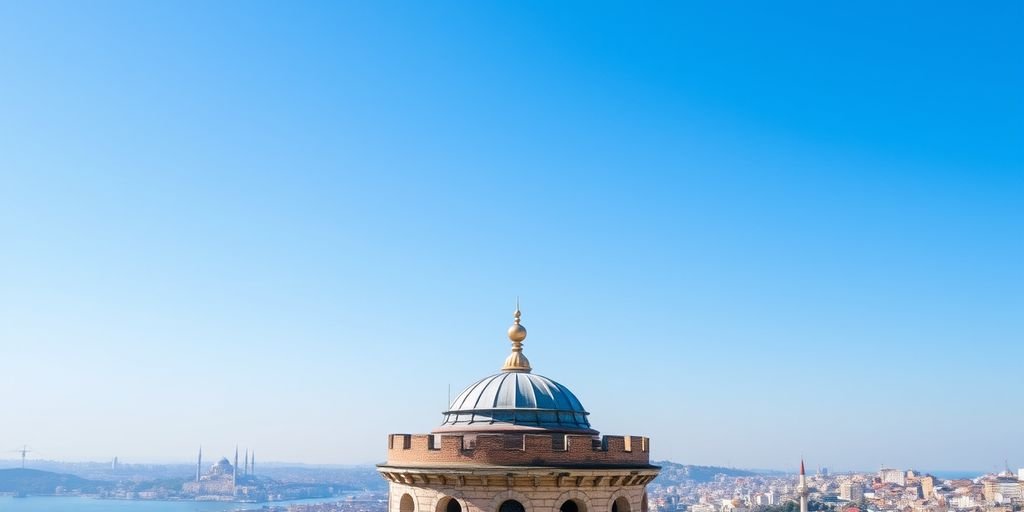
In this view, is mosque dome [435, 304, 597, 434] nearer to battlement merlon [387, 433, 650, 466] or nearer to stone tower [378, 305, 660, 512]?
stone tower [378, 305, 660, 512]

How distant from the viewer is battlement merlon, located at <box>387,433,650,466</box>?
17531 millimetres

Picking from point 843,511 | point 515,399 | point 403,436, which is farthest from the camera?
point 843,511

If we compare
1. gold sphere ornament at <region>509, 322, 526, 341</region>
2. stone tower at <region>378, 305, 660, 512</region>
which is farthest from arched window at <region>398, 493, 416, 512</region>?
gold sphere ornament at <region>509, 322, 526, 341</region>

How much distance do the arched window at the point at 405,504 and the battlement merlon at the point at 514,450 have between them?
0.78m

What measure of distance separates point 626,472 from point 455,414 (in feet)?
15.0

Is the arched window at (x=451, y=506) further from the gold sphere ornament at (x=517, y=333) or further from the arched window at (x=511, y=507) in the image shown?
the gold sphere ornament at (x=517, y=333)

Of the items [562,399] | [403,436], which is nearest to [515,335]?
[562,399]

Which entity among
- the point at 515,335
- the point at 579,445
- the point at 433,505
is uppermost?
the point at 515,335

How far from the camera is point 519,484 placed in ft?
56.9

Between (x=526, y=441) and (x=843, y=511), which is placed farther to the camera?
(x=843, y=511)

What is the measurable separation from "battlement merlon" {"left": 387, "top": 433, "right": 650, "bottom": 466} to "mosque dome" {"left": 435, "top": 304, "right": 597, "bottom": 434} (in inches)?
58.3

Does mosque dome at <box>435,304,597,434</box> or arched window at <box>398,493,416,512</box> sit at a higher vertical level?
mosque dome at <box>435,304,597,434</box>

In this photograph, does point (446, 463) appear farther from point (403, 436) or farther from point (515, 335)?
point (515, 335)

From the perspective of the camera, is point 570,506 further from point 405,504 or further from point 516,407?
point 405,504
